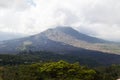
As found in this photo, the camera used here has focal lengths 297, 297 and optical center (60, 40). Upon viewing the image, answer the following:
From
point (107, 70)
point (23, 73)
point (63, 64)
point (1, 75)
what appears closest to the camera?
point (63, 64)

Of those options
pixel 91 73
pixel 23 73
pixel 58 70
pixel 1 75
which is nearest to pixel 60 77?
pixel 58 70

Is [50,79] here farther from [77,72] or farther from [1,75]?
[1,75]

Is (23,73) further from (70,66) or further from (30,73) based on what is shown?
(70,66)

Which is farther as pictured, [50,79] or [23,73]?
[23,73]

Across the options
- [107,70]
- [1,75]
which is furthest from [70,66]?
[107,70]

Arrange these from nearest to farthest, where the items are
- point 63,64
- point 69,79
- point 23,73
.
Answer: point 69,79 < point 63,64 < point 23,73

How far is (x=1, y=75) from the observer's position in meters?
96.2

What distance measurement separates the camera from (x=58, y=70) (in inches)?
2849

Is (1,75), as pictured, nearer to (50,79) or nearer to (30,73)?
(30,73)

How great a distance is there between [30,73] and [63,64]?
1025 cm

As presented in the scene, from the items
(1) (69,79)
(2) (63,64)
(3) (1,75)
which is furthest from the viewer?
(3) (1,75)

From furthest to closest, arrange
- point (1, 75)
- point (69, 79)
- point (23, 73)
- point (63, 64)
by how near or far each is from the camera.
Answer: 1. point (1, 75)
2. point (23, 73)
3. point (63, 64)
4. point (69, 79)

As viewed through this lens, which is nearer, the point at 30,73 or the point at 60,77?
the point at 60,77

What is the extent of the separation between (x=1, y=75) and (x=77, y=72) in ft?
111
